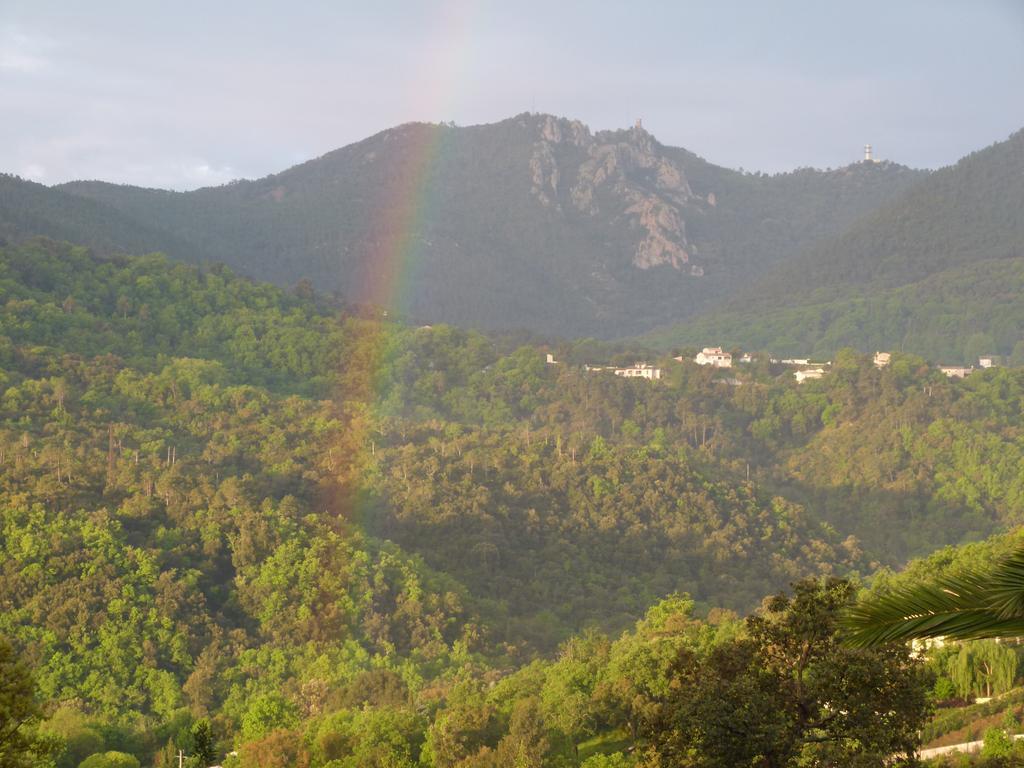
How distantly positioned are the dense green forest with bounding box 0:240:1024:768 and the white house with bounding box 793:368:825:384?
190 centimetres

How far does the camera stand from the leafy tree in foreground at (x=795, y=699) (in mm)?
13023

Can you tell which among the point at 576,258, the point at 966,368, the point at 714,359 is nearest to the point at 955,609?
the point at 714,359

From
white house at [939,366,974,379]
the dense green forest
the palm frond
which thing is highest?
the palm frond

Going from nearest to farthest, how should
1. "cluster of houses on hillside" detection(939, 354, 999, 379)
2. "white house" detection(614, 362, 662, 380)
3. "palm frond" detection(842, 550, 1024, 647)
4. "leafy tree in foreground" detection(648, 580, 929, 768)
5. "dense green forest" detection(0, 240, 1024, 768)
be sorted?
"palm frond" detection(842, 550, 1024, 647), "leafy tree in foreground" detection(648, 580, 929, 768), "dense green forest" detection(0, 240, 1024, 768), "white house" detection(614, 362, 662, 380), "cluster of houses on hillside" detection(939, 354, 999, 379)

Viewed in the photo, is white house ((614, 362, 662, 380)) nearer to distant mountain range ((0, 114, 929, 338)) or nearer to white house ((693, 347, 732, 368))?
white house ((693, 347, 732, 368))

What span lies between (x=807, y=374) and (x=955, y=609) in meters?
99.1

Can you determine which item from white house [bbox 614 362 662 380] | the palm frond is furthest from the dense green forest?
the palm frond

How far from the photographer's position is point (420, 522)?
55.2 meters

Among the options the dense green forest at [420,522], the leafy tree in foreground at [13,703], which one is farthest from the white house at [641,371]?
the leafy tree in foreground at [13,703]

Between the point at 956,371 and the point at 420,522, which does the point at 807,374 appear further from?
the point at 420,522

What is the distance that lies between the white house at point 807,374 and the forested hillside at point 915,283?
27355 mm

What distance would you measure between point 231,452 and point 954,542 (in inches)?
1473

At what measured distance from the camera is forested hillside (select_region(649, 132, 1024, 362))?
133375mm

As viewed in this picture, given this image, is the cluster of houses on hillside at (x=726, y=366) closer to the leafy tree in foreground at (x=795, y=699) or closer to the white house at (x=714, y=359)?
the white house at (x=714, y=359)
